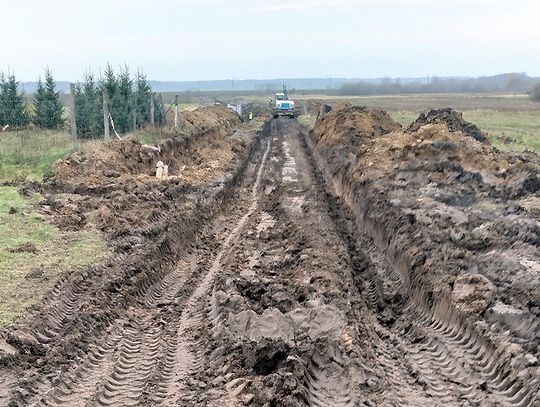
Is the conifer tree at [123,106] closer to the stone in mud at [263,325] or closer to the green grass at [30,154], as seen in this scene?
the green grass at [30,154]

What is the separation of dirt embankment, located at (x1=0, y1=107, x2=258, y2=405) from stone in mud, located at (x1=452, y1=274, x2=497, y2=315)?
5.04m

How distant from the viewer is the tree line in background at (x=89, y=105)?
90.9 ft

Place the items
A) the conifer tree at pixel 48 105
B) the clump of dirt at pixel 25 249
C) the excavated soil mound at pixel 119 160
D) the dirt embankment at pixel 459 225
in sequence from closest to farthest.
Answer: the dirt embankment at pixel 459 225 < the clump of dirt at pixel 25 249 < the excavated soil mound at pixel 119 160 < the conifer tree at pixel 48 105

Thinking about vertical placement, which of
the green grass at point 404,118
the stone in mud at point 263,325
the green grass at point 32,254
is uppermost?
the green grass at point 404,118

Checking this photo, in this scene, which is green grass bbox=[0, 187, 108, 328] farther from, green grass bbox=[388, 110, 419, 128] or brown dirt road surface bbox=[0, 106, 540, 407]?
green grass bbox=[388, 110, 419, 128]

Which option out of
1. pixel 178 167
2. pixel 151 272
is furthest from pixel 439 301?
pixel 178 167

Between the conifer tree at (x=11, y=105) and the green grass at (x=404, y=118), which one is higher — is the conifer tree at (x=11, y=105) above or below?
above

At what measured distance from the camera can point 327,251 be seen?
12.4m

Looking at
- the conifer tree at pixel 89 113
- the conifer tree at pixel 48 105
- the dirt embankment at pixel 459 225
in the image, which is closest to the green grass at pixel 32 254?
the dirt embankment at pixel 459 225

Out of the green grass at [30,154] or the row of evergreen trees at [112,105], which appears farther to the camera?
the row of evergreen trees at [112,105]

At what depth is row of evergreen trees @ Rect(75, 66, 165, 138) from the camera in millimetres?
27109

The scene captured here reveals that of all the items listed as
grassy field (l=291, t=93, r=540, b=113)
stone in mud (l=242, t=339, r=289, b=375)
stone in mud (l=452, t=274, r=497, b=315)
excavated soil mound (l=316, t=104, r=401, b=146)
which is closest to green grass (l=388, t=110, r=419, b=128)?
excavated soil mound (l=316, t=104, r=401, b=146)

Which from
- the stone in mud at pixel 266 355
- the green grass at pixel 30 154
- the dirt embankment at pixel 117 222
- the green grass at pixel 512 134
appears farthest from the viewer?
the green grass at pixel 512 134

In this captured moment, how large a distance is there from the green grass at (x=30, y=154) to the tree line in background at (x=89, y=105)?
2.87 m
